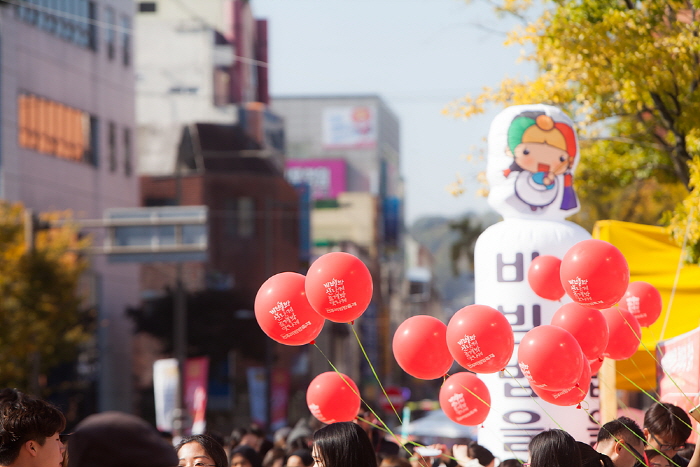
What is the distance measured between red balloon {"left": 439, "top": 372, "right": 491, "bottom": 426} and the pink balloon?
83 cm

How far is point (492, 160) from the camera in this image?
896 cm

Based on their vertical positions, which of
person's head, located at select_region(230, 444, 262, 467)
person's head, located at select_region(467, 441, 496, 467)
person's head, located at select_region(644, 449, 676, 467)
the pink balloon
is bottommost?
person's head, located at select_region(230, 444, 262, 467)

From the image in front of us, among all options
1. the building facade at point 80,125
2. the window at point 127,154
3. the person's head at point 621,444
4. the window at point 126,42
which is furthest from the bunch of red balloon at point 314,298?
the window at point 126,42

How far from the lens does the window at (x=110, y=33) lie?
41.5 meters

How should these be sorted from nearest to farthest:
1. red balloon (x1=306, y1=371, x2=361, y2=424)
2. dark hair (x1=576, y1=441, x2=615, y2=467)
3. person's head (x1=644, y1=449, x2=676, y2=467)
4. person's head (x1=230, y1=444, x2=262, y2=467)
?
dark hair (x1=576, y1=441, x2=615, y2=467), person's head (x1=644, y1=449, x2=676, y2=467), red balloon (x1=306, y1=371, x2=361, y2=424), person's head (x1=230, y1=444, x2=262, y2=467)

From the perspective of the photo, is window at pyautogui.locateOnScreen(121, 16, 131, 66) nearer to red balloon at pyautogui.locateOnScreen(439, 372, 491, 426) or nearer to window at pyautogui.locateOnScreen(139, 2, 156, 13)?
window at pyautogui.locateOnScreen(139, 2, 156, 13)

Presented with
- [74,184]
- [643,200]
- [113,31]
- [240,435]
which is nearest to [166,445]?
[240,435]

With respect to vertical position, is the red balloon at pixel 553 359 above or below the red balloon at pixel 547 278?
below

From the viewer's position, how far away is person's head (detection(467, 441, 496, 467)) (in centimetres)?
739

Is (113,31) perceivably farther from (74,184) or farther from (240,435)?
(240,435)

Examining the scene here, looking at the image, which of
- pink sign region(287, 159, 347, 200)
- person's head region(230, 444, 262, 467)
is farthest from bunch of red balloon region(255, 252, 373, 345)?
pink sign region(287, 159, 347, 200)

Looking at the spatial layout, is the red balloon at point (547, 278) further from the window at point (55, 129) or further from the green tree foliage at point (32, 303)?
the window at point (55, 129)

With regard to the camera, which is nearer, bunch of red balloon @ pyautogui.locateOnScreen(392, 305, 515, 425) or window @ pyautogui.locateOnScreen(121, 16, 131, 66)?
bunch of red balloon @ pyautogui.locateOnScreen(392, 305, 515, 425)

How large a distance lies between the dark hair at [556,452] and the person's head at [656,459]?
1836mm
